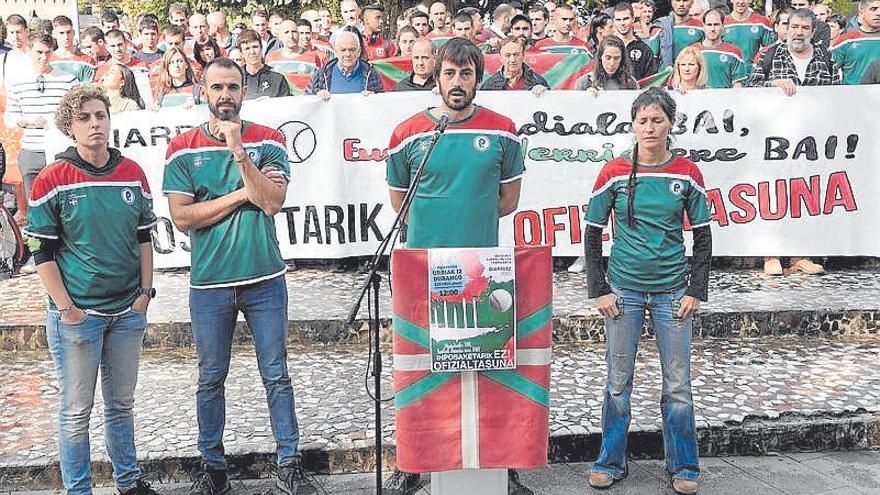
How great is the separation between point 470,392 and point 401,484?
119 centimetres

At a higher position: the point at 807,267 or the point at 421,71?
the point at 421,71

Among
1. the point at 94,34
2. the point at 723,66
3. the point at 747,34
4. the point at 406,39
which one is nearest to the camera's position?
the point at 723,66

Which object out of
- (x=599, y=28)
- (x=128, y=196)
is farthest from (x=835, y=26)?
(x=128, y=196)

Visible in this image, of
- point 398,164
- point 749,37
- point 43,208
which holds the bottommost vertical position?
point 43,208

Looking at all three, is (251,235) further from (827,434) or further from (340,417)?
(827,434)

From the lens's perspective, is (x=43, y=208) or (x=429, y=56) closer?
(x=43, y=208)

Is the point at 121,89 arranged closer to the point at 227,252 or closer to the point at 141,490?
the point at 227,252

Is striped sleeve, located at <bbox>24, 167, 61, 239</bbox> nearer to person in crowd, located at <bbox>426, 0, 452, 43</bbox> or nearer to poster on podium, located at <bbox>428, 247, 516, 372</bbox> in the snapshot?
poster on podium, located at <bbox>428, 247, 516, 372</bbox>

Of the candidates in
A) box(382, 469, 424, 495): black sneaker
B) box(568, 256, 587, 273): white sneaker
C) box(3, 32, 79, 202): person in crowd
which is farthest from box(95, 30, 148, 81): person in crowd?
box(382, 469, 424, 495): black sneaker

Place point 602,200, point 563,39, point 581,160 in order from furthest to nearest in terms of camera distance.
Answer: point 563,39 → point 581,160 → point 602,200

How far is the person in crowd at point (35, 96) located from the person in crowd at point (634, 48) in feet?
16.5

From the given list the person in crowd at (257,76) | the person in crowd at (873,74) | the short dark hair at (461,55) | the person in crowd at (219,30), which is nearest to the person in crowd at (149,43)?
the person in crowd at (219,30)

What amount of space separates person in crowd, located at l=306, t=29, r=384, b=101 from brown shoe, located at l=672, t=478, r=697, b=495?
4644 mm

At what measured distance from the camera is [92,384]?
13.1 feet
